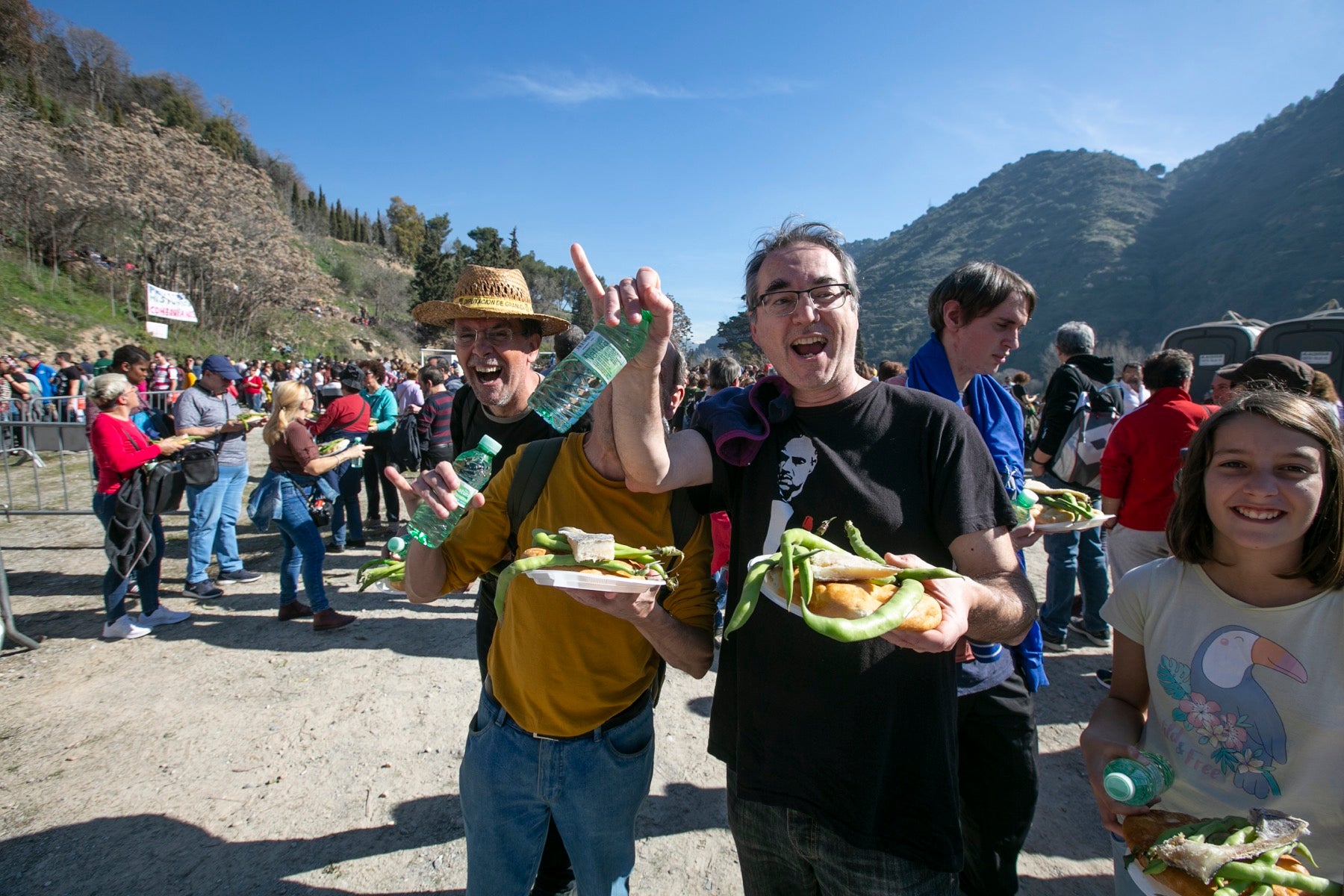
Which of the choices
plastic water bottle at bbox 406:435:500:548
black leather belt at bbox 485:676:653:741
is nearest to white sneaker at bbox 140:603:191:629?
black leather belt at bbox 485:676:653:741

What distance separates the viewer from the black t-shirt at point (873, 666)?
4.96ft

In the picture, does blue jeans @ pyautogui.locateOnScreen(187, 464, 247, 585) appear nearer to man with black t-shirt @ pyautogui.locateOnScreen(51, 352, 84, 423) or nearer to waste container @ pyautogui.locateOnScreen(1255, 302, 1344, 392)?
waste container @ pyautogui.locateOnScreen(1255, 302, 1344, 392)

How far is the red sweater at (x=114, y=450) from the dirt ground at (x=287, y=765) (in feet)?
4.87

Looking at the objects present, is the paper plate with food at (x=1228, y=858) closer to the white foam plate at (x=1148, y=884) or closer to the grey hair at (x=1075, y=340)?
the white foam plate at (x=1148, y=884)

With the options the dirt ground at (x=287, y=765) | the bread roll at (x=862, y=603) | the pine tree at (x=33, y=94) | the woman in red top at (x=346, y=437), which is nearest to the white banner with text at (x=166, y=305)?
the woman in red top at (x=346, y=437)

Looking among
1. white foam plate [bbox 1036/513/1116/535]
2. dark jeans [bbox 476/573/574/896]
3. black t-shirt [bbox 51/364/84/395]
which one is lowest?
dark jeans [bbox 476/573/574/896]

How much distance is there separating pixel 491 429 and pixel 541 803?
1.60 metres

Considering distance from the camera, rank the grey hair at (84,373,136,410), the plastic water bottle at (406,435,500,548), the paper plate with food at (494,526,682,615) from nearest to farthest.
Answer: the paper plate with food at (494,526,682,615) → the plastic water bottle at (406,435,500,548) → the grey hair at (84,373,136,410)

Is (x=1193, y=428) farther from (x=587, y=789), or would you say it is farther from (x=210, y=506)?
(x=210, y=506)

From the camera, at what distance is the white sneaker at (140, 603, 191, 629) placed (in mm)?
5469

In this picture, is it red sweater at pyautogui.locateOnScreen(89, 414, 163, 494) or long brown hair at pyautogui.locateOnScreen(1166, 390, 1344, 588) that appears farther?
red sweater at pyautogui.locateOnScreen(89, 414, 163, 494)

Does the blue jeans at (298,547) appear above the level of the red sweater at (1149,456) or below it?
below

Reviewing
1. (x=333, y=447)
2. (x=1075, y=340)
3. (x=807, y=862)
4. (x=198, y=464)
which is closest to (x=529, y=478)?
(x=807, y=862)

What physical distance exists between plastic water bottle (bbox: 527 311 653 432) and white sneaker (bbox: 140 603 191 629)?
20.1ft
